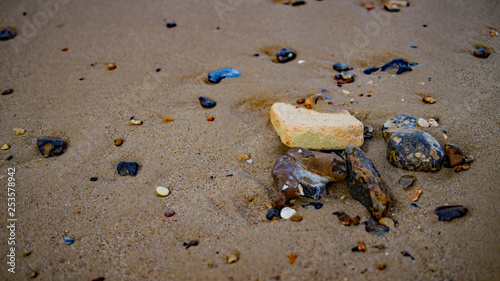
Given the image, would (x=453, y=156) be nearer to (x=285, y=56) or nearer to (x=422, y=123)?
(x=422, y=123)

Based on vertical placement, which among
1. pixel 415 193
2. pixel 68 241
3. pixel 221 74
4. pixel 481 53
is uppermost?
pixel 481 53

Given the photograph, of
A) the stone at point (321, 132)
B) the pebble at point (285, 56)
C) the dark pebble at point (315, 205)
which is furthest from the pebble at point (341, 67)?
the dark pebble at point (315, 205)

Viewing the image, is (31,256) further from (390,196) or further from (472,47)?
(472,47)

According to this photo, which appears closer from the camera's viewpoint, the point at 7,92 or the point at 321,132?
the point at 321,132

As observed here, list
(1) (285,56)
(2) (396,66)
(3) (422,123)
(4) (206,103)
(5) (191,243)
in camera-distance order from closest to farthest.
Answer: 1. (5) (191,243)
2. (3) (422,123)
3. (4) (206,103)
4. (2) (396,66)
5. (1) (285,56)

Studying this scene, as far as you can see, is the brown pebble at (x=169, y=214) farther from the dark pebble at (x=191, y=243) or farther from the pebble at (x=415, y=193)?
the pebble at (x=415, y=193)

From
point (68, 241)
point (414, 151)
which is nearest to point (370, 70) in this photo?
point (414, 151)
